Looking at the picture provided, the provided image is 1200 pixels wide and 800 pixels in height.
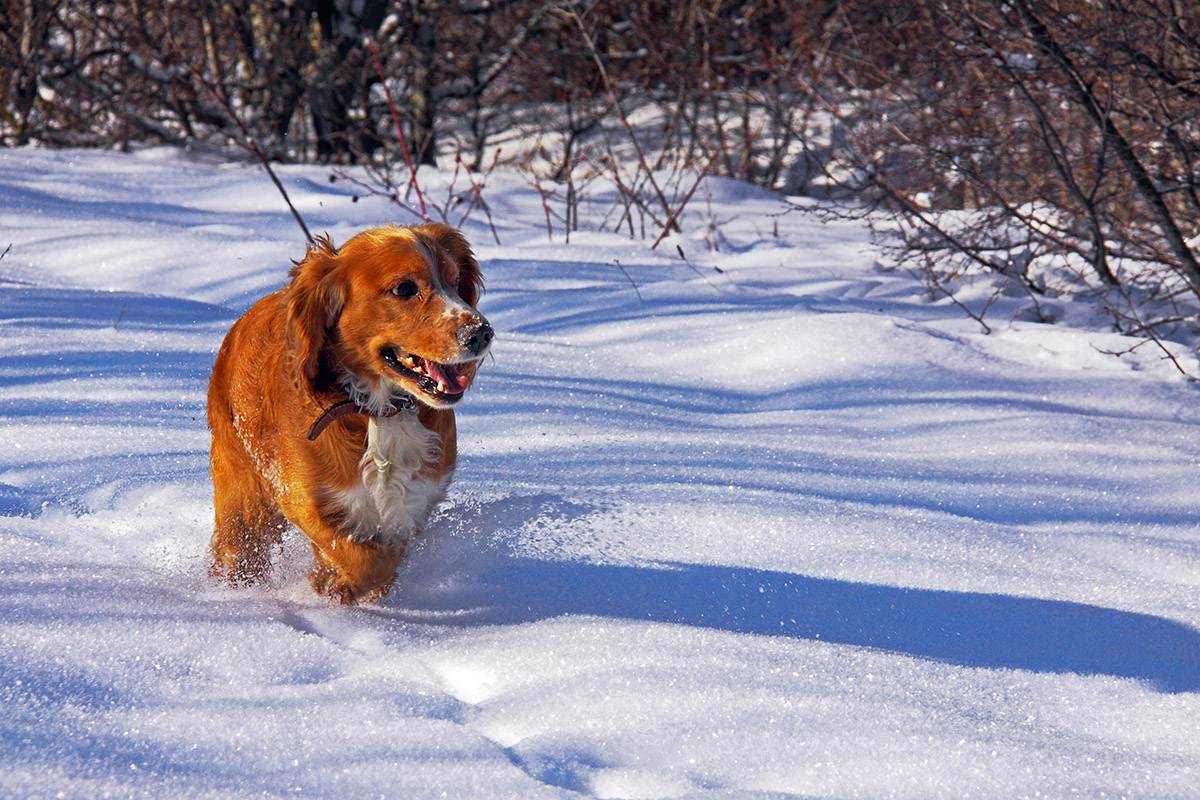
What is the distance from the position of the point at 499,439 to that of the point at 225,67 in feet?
27.6

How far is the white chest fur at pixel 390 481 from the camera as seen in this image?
239 cm

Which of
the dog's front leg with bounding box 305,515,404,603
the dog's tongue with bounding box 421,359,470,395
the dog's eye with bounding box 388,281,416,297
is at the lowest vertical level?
the dog's front leg with bounding box 305,515,404,603

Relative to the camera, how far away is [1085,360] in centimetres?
467

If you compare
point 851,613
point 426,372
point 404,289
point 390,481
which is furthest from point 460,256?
point 851,613

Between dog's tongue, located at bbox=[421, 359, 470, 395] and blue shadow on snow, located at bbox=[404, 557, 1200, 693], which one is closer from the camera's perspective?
dog's tongue, located at bbox=[421, 359, 470, 395]

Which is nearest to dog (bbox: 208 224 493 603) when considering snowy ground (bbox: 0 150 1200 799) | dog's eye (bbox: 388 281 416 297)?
A: dog's eye (bbox: 388 281 416 297)

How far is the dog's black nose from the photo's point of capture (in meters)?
2.18

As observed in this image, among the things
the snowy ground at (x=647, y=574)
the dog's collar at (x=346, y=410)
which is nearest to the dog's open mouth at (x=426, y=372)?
the dog's collar at (x=346, y=410)

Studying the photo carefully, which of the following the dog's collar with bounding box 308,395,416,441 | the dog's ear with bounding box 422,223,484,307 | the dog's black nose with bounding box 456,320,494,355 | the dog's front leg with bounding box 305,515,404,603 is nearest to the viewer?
the dog's black nose with bounding box 456,320,494,355

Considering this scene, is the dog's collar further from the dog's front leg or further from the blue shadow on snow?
the blue shadow on snow

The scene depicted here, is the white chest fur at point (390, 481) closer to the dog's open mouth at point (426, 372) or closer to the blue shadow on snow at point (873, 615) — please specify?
the dog's open mouth at point (426, 372)

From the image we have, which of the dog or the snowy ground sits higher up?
the dog

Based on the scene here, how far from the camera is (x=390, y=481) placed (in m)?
2.42

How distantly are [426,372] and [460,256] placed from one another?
0.43 meters
